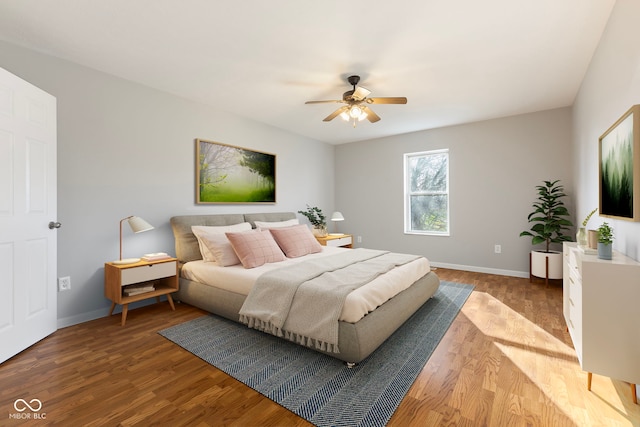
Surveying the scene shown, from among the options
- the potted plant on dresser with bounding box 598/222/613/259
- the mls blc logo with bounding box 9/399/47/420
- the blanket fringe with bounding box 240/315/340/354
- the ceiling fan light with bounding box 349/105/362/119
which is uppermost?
the ceiling fan light with bounding box 349/105/362/119

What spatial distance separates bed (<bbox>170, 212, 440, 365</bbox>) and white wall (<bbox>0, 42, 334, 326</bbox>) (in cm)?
27

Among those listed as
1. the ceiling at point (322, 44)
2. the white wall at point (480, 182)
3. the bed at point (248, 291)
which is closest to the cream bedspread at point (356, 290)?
the bed at point (248, 291)

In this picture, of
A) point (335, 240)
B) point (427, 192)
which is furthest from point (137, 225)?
point (427, 192)

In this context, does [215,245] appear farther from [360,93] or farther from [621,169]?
[621,169]

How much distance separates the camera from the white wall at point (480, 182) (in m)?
4.25

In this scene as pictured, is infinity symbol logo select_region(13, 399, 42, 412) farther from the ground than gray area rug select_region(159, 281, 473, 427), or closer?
closer

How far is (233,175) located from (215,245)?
4.45 feet

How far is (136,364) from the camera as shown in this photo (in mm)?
2078

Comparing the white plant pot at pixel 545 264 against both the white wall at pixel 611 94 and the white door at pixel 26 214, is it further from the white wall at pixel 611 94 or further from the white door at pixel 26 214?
the white door at pixel 26 214

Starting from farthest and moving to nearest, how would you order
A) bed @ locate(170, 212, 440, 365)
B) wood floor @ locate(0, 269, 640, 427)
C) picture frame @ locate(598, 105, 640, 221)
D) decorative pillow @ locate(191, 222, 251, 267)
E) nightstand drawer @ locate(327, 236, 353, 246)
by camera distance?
nightstand drawer @ locate(327, 236, 353, 246) → decorative pillow @ locate(191, 222, 251, 267) → bed @ locate(170, 212, 440, 365) → picture frame @ locate(598, 105, 640, 221) → wood floor @ locate(0, 269, 640, 427)

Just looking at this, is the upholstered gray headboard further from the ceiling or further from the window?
the window

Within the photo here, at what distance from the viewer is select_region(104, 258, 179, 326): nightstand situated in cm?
274

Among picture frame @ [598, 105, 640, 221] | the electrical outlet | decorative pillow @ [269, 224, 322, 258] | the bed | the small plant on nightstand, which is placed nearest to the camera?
picture frame @ [598, 105, 640, 221]

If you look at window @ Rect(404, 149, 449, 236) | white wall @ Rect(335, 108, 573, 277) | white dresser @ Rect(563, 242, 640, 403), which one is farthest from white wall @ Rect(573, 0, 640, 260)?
window @ Rect(404, 149, 449, 236)
